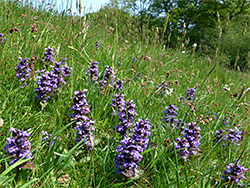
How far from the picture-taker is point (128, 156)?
4.83ft

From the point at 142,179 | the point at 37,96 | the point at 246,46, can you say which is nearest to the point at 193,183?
the point at 142,179

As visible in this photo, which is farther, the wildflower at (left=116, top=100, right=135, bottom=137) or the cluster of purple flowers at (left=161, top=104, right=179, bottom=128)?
the cluster of purple flowers at (left=161, top=104, right=179, bottom=128)

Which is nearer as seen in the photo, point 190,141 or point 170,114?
point 190,141

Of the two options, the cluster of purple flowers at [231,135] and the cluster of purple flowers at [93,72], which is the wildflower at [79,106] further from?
the cluster of purple flowers at [231,135]

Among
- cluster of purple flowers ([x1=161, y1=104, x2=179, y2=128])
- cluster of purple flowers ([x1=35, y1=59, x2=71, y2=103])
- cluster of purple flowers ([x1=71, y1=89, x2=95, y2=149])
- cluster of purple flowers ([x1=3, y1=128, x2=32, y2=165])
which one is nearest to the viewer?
cluster of purple flowers ([x1=3, y1=128, x2=32, y2=165])

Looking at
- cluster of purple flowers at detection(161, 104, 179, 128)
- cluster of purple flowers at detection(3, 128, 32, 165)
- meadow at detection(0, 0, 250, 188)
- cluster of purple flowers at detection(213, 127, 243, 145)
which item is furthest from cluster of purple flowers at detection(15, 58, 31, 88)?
cluster of purple flowers at detection(213, 127, 243, 145)

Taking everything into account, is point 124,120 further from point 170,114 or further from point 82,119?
point 170,114

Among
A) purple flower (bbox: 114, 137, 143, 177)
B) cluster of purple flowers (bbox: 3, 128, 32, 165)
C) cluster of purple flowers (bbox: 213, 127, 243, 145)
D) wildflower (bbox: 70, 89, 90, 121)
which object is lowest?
cluster of purple flowers (bbox: 213, 127, 243, 145)

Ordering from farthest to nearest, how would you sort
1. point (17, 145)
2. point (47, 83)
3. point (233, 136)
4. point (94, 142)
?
point (233, 136), point (47, 83), point (94, 142), point (17, 145)

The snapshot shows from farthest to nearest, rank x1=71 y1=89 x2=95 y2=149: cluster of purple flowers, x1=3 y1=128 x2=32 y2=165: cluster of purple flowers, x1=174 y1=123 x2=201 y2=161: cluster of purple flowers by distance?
x1=174 y1=123 x2=201 y2=161: cluster of purple flowers < x1=71 y1=89 x2=95 y2=149: cluster of purple flowers < x1=3 y1=128 x2=32 y2=165: cluster of purple flowers

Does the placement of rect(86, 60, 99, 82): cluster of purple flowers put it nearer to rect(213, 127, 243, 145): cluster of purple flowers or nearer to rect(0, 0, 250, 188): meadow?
rect(0, 0, 250, 188): meadow

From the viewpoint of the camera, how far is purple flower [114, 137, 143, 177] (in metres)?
1.44

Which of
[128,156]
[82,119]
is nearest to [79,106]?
[82,119]

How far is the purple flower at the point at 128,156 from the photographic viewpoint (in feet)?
4.71
